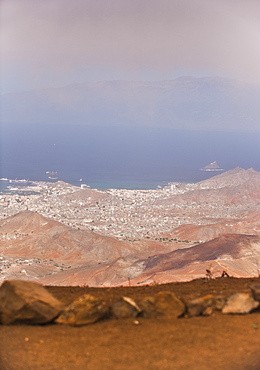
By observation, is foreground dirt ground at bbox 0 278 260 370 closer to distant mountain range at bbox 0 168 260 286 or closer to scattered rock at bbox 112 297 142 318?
scattered rock at bbox 112 297 142 318

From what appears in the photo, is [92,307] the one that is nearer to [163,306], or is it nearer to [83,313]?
[83,313]

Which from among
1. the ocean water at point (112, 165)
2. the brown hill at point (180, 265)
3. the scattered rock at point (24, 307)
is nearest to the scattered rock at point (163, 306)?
the scattered rock at point (24, 307)

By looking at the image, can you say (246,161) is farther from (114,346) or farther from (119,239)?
(114,346)

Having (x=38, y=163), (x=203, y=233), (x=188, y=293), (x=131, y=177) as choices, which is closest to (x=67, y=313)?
(x=188, y=293)

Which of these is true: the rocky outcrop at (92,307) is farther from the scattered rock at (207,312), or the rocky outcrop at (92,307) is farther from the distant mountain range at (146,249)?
the distant mountain range at (146,249)

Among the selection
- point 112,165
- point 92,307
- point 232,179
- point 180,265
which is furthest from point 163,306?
point 112,165

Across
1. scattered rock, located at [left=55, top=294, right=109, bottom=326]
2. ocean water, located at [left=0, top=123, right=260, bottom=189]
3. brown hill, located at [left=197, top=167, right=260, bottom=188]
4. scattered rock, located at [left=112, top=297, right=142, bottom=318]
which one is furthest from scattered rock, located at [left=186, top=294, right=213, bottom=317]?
ocean water, located at [left=0, top=123, right=260, bottom=189]
